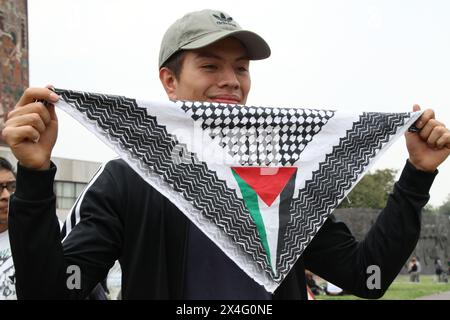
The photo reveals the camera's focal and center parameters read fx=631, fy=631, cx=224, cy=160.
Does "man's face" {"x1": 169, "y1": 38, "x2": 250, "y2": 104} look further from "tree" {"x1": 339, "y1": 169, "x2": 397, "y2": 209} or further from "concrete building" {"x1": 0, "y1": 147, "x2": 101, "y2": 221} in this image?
"tree" {"x1": 339, "y1": 169, "x2": 397, "y2": 209}

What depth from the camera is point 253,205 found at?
2119 mm

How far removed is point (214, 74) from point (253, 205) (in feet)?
1.74

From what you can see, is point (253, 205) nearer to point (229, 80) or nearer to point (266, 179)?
point (266, 179)

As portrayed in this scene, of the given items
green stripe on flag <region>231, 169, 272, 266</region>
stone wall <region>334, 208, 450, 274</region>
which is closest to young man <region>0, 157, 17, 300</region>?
green stripe on flag <region>231, 169, 272, 266</region>

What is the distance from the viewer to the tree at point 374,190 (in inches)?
2338

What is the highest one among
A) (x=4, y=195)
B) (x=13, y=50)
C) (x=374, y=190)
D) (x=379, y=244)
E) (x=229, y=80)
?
(x=229, y=80)

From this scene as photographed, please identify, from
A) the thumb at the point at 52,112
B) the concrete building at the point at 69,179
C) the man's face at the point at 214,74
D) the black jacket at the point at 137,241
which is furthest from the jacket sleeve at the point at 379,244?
the concrete building at the point at 69,179

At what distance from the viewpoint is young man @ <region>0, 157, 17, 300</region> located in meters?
3.65

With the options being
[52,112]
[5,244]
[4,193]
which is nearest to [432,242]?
[4,193]

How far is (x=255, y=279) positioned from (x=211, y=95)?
2.31 feet

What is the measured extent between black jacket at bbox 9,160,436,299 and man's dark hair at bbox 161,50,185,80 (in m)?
0.43

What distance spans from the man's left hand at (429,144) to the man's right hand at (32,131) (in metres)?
1.24

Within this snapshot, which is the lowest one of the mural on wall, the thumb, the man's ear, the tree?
the tree

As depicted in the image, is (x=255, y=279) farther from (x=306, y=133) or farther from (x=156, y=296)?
(x=306, y=133)
